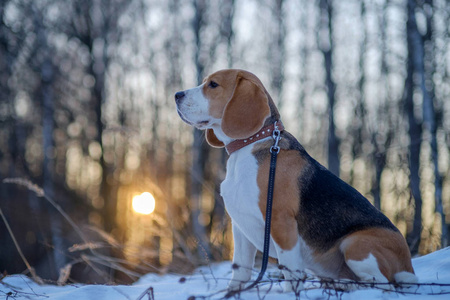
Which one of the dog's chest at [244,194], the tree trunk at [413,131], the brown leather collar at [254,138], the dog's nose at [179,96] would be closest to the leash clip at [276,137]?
the brown leather collar at [254,138]

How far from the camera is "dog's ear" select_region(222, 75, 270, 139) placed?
3.20m

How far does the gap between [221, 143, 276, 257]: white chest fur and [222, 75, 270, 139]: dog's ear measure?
0.17m

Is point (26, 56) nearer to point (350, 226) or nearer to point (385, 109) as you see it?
point (385, 109)

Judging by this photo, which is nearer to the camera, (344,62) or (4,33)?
(4,33)

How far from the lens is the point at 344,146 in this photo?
20.4 meters

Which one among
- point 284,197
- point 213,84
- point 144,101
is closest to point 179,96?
point 213,84

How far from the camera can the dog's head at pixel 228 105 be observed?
3213 millimetres

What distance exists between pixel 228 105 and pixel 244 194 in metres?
0.72

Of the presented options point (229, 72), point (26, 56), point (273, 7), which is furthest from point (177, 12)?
point (229, 72)

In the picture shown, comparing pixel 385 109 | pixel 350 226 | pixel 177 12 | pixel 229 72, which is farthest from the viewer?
pixel 385 109

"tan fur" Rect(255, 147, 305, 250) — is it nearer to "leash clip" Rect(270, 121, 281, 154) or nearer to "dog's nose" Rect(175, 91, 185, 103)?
"leash clip" Rect(270, 121, 281, 154)

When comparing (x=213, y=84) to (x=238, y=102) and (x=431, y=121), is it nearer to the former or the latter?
(x=238, y=102)

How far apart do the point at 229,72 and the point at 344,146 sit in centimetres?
1788

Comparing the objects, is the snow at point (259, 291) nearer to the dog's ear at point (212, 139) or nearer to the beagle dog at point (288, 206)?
the beagle dog at point (288, 206)
